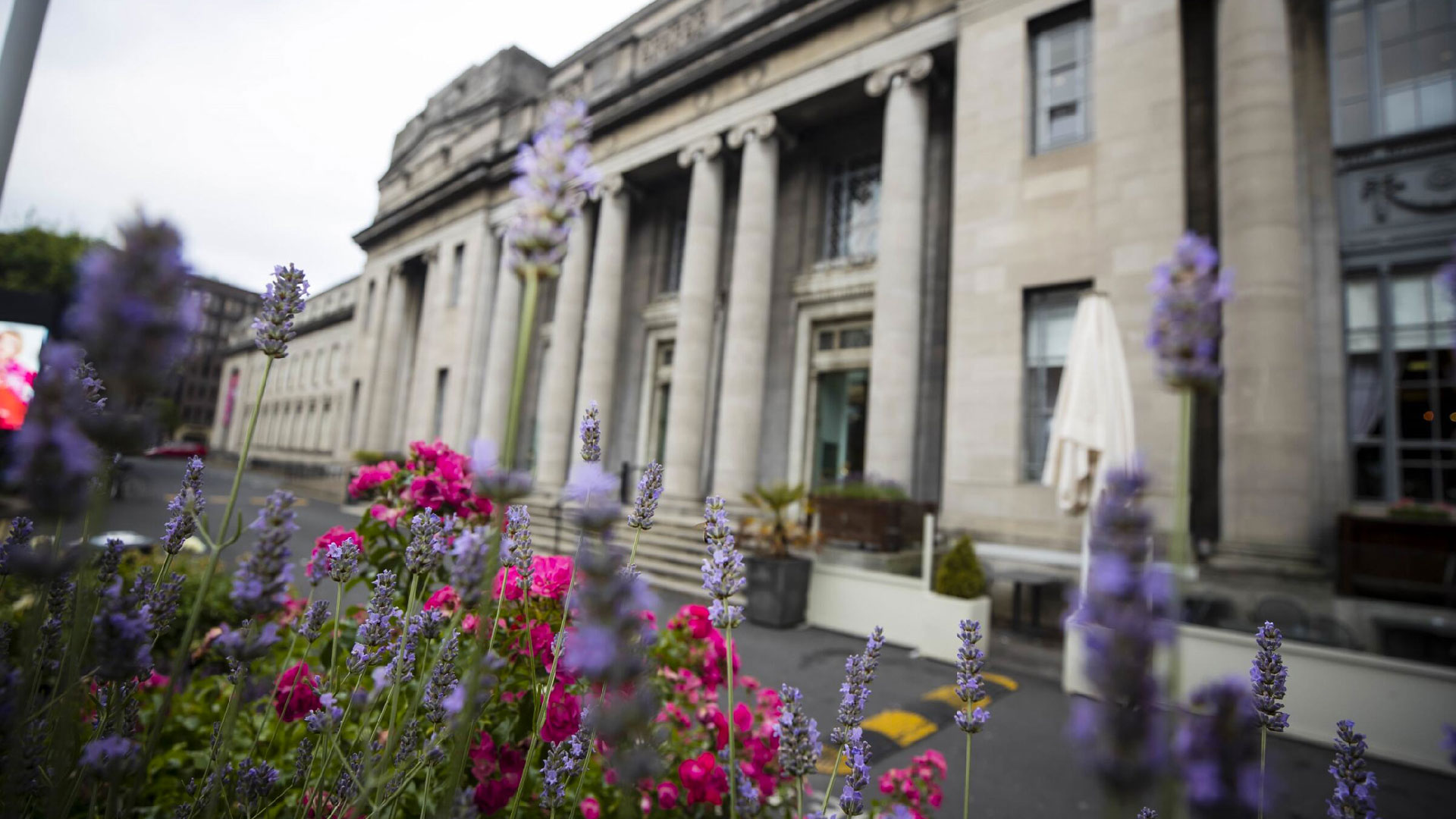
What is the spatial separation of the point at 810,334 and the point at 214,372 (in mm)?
74468

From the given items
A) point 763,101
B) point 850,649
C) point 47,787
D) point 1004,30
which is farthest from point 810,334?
point 47,787

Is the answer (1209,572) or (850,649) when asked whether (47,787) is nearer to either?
(850,649)

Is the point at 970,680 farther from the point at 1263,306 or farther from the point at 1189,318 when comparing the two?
the point at 1263,306

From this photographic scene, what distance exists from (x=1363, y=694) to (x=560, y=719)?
699 cm

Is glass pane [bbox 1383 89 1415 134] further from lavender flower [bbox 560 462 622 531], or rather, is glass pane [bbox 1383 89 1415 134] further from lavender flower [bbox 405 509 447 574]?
lavender flower [bbox 405 509 447 574]

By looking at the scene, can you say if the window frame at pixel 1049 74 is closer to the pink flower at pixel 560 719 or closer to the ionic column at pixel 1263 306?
the ionic column at pixel 1263 306

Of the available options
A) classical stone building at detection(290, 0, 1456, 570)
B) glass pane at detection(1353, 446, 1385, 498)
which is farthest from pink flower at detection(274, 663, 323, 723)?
glass pane at detection(1353, 446, 1385, 498)

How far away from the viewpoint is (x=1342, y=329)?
8758 millimetres

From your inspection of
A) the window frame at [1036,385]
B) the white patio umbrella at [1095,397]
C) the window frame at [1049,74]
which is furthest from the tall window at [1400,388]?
the white patio umbrella at [1095,397]

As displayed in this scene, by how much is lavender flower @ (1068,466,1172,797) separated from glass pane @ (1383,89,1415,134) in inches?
481

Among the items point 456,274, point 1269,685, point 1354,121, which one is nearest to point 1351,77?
point 1354,121

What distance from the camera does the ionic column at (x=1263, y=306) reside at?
7668 millimetres

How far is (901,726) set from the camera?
5066 millimetres

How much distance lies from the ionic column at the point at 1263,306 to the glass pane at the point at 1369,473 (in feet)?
3.13
